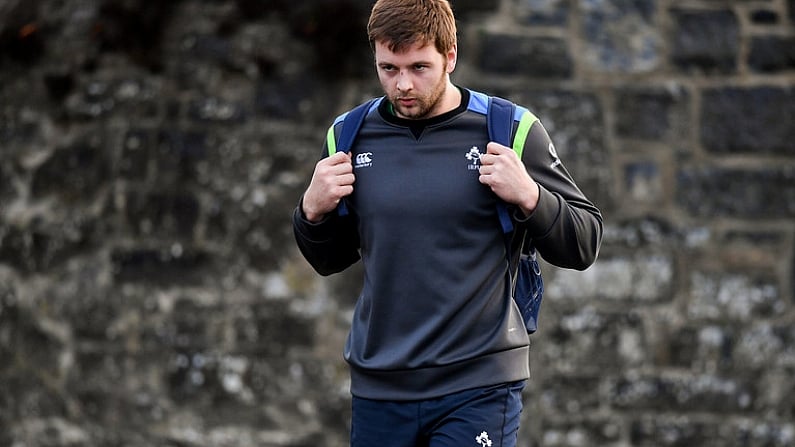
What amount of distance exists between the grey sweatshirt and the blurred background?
230 centimetres

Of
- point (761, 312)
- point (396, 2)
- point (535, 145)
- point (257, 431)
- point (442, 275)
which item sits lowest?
point (257, 431)

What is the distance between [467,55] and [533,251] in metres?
2.30

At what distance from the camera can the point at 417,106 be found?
3.33m

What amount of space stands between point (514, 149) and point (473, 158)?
113 mm

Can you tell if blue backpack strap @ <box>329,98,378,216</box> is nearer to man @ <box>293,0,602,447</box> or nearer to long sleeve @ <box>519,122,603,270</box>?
man @ <box>293,0,602,447</box>

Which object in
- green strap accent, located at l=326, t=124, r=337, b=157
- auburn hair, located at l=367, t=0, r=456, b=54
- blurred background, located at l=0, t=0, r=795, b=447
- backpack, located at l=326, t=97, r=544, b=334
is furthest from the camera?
blurred background, located at l=0, t=0, r=795, b=447

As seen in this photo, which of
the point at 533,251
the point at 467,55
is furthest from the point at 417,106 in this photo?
the point at 467,55

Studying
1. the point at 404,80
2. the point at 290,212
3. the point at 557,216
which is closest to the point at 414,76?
the point at 404,80

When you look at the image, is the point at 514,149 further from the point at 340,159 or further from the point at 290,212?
the point at 290,212

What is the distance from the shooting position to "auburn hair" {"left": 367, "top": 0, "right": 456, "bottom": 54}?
128 inches

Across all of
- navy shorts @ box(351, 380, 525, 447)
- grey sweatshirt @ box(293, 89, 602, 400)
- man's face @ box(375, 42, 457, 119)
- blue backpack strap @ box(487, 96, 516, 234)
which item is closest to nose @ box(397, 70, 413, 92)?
man's face @ box(375, 42, 457, 119)

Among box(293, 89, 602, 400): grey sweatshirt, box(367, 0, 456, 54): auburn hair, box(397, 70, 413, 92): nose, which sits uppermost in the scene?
box(367, 0, 456, 54): auburn hair

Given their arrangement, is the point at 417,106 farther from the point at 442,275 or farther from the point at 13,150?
the point at 13,150

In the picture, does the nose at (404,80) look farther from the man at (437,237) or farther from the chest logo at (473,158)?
the chest logo at (473,158)
